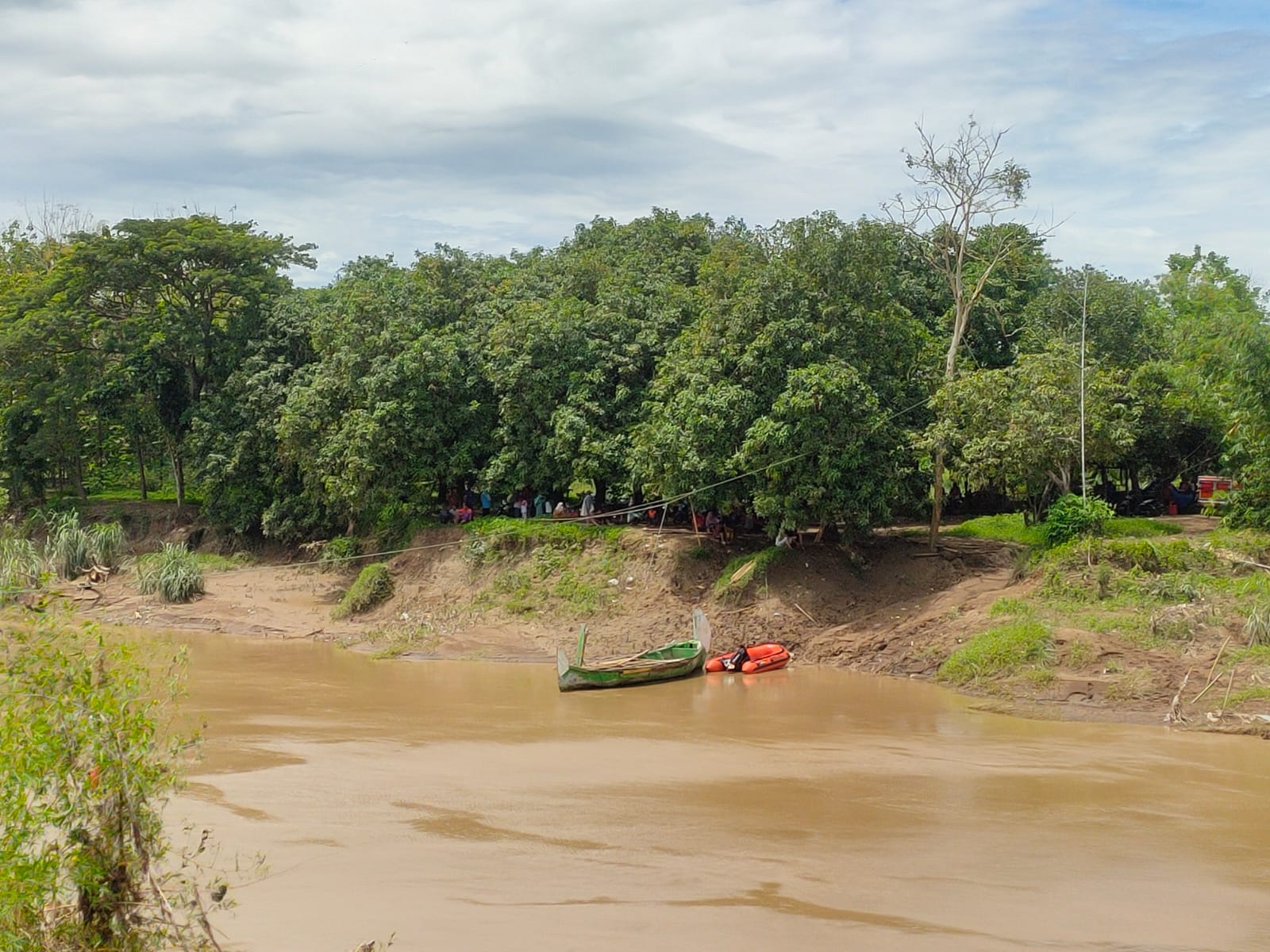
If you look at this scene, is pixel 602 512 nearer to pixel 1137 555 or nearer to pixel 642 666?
pixel 642 666

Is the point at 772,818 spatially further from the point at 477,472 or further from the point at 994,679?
the point at 477,472

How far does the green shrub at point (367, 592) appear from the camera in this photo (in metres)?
27.2

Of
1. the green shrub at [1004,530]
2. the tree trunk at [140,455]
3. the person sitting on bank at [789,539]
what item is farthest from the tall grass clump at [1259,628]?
the tree trunk at [140,455]

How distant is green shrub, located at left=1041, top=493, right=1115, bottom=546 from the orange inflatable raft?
5453mm

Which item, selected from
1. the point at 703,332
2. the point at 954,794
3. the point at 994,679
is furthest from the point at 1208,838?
the point at 703,332

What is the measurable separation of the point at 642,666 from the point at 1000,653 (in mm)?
5918

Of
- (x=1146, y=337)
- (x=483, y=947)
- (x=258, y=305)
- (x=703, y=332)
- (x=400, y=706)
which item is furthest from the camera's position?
(x=258, y=305)

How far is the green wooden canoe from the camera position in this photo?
20.2 metres

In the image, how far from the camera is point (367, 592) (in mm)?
27297

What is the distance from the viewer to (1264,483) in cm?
2216

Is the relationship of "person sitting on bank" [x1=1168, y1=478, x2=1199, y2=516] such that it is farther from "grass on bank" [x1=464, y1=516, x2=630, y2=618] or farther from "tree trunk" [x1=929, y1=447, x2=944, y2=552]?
"grass on bank" [x1=464, y1=516, x2=630, y2=618]

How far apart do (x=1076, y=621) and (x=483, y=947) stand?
13.8 metres

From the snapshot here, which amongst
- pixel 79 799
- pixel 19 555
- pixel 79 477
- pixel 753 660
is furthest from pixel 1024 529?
pixel 79 477

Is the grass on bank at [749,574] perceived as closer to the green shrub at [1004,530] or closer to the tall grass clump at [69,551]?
the green shrub at [1004,530]
